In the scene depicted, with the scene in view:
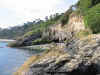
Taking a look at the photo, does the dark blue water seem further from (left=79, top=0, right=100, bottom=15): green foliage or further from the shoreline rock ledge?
(left=79, top=0, right=100, bottom=15): green foliage

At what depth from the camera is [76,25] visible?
5691cm

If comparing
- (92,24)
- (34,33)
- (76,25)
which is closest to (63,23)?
(76,25)

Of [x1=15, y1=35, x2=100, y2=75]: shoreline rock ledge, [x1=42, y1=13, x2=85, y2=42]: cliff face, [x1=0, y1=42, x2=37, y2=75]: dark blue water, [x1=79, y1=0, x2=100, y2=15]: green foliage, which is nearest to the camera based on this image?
[x1=15, y1=35, x2=100, y2=75]: shoreline rock ledge

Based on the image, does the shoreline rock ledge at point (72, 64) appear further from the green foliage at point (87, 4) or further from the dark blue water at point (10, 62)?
the green foliage at point (87, 4)

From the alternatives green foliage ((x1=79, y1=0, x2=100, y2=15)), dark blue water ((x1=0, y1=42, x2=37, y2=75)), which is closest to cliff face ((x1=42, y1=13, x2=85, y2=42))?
green foliage ((x1=79, y1=0, x2=100, y2=15))

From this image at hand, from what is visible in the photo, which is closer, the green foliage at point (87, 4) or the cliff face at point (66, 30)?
the green foliage at point (87, 4)

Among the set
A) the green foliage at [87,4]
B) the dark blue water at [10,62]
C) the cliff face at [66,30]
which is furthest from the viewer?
the cliff face at [66,30]

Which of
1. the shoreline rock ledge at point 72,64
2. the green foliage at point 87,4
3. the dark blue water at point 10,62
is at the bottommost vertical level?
the dark blue water at point 10,62

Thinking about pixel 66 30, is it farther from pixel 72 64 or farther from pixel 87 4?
pixel 72 64

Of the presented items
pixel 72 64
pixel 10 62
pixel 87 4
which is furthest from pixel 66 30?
pixel 72 64

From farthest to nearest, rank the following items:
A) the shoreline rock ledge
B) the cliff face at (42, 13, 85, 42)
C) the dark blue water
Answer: the cliff face at (42, 13, 85, 42) → the dark blue water → the shoreline rock ledge

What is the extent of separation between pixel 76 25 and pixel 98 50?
35150mm

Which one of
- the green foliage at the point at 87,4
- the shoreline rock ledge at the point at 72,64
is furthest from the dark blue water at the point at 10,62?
the green foliage at the point at 87,4

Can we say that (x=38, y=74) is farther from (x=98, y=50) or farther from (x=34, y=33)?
(x=34, y=33)
